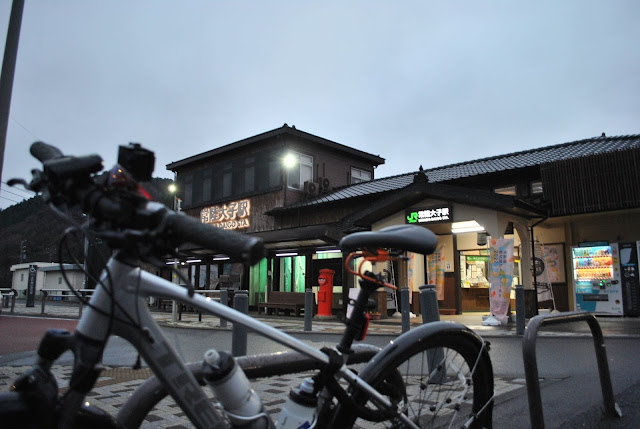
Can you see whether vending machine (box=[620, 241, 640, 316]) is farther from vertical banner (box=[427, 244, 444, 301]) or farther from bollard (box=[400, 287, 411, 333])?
bollard (box=[400, 287, 411, 333])

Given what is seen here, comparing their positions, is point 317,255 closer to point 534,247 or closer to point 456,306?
point 456,306

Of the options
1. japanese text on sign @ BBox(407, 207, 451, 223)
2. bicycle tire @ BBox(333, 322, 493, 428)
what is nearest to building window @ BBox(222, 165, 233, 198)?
japanese text on sign @ BBox(407, 207, 451, 223)

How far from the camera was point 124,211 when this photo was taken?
1.39 metres

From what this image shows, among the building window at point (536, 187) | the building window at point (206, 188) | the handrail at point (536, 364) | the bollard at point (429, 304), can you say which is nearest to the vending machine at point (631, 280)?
the building window at point (536, 187)

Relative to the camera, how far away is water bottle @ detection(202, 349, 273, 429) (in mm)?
1616

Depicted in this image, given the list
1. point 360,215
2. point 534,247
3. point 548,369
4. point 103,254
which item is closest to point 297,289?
point 360,215

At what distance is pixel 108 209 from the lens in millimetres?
1378

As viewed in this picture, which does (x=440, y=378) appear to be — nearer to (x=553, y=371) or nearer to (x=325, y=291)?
(x=553, y=371)

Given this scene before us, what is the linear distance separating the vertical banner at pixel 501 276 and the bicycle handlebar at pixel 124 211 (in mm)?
12631

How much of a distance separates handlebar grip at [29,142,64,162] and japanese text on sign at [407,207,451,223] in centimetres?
1404

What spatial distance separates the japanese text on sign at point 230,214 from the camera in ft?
79.1

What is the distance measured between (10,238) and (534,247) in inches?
2469

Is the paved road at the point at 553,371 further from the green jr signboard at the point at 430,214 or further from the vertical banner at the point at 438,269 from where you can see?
the vertical banner at the point at 438,269

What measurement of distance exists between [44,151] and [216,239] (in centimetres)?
64
